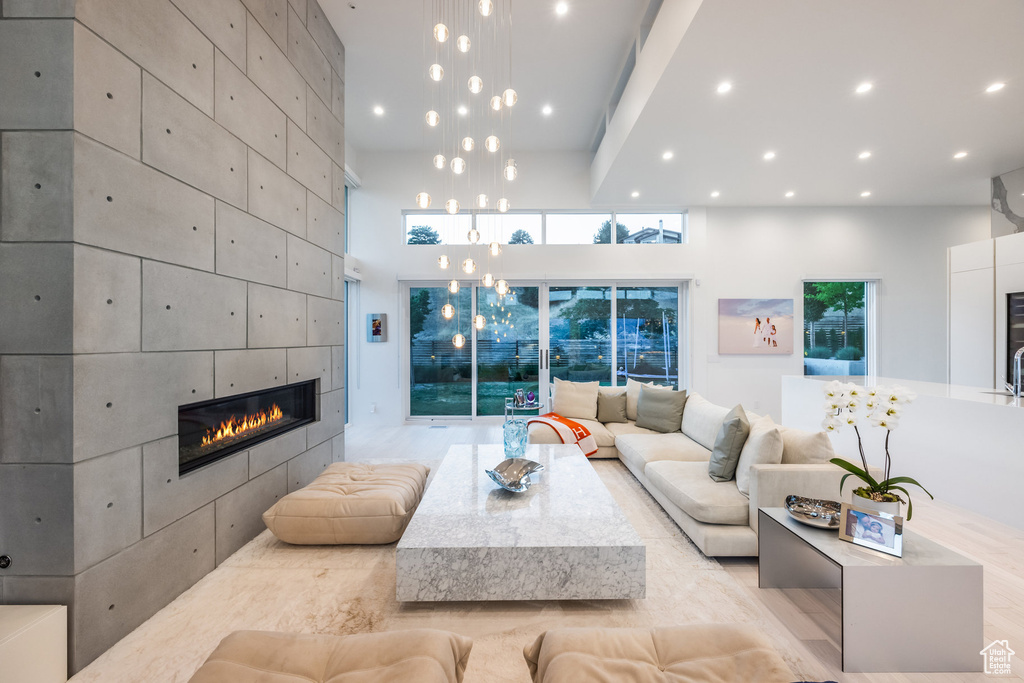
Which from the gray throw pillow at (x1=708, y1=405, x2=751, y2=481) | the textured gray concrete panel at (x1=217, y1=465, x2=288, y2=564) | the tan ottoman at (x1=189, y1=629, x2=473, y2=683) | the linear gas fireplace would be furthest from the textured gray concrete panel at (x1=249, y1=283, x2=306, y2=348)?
the gray throw pillow at (x1=708, y1=405, x2=751, y2=481)

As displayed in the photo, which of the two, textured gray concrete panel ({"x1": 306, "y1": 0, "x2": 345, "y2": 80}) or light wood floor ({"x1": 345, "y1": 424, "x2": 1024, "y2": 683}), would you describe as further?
textured gray concrete panel ({"x1": 306, "y1": 0, "x2": 345, "y2": 80})

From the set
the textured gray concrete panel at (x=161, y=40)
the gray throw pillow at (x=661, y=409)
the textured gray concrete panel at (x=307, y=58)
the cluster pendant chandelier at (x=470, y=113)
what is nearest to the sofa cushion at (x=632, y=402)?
the gray throw pillow at (x=661, y=409)

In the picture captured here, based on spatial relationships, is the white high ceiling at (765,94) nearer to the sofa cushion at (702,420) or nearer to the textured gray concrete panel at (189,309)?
the sofa cushion at (702,420)

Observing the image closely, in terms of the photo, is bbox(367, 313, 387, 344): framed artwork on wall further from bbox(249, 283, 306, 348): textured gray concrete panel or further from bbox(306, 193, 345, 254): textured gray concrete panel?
bbox(249, 283, 306, 348): textured gray concrete panel

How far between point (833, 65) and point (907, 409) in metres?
2.68

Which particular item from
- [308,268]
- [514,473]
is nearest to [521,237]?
[308,268]

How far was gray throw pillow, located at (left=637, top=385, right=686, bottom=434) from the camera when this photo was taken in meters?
4.27

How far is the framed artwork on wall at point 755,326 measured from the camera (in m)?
6.25

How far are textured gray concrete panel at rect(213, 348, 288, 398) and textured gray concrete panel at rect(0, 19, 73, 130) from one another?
3.86 ft

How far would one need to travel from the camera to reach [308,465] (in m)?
3.37

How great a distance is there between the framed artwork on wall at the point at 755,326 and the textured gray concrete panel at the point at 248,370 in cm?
572

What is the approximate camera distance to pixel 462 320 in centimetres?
652

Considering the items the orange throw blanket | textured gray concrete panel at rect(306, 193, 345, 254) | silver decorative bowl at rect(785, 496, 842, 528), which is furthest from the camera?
the orange throw blanket

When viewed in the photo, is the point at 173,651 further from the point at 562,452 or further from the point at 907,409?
the point at 907,409
